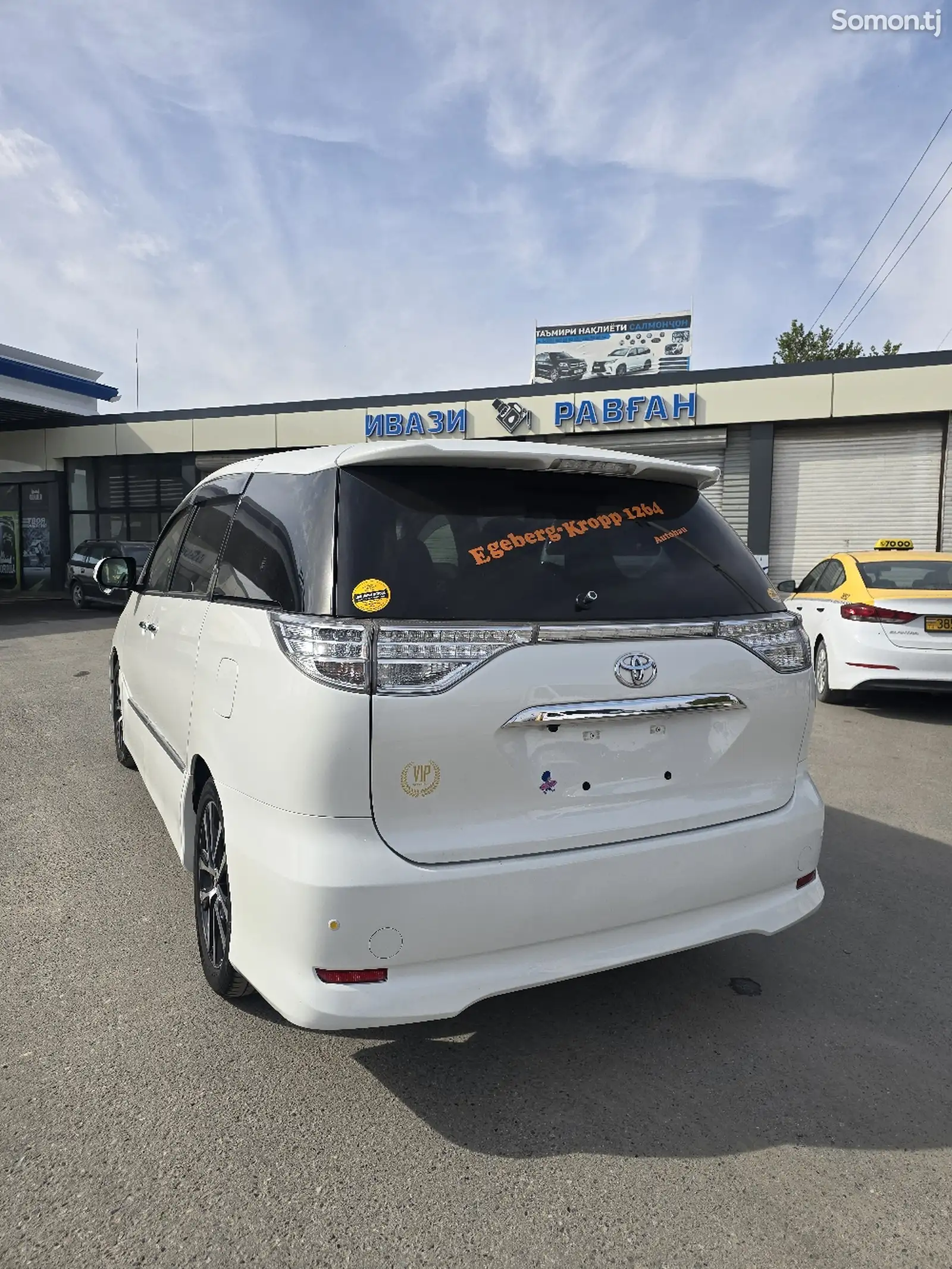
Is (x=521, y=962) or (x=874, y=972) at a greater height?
(x=521, y=962)

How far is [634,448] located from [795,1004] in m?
16.1

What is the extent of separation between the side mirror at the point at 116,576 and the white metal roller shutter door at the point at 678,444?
1339cm

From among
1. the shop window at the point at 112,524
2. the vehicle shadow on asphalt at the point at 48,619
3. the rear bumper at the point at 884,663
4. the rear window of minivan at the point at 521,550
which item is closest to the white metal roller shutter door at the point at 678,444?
the rear bumper at the point at 884,663

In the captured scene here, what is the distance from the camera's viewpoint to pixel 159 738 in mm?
3738

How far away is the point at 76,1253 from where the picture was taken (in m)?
1.85

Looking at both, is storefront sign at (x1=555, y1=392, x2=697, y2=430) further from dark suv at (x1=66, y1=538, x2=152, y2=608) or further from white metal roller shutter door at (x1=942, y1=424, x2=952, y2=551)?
dark suv at (x1=66, y1=538, x2=152, y2=608)

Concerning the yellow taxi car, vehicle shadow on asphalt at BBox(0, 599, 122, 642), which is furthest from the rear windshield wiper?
vehicle shadow on asphalt at BBox(0, 599, 122, 642)

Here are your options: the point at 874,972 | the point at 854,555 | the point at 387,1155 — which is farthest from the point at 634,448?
the point at 387,1155

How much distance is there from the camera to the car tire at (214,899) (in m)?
2.70

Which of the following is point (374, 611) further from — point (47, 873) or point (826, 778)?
point (826, 778)

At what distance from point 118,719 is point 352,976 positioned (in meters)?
4.10

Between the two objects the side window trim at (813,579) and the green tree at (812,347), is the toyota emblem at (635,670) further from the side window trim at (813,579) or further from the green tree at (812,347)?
the green tree at (812,347)

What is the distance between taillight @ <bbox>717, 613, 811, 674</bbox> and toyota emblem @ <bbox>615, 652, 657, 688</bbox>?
301 millimetres

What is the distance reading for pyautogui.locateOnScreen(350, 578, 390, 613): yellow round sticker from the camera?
221cm
